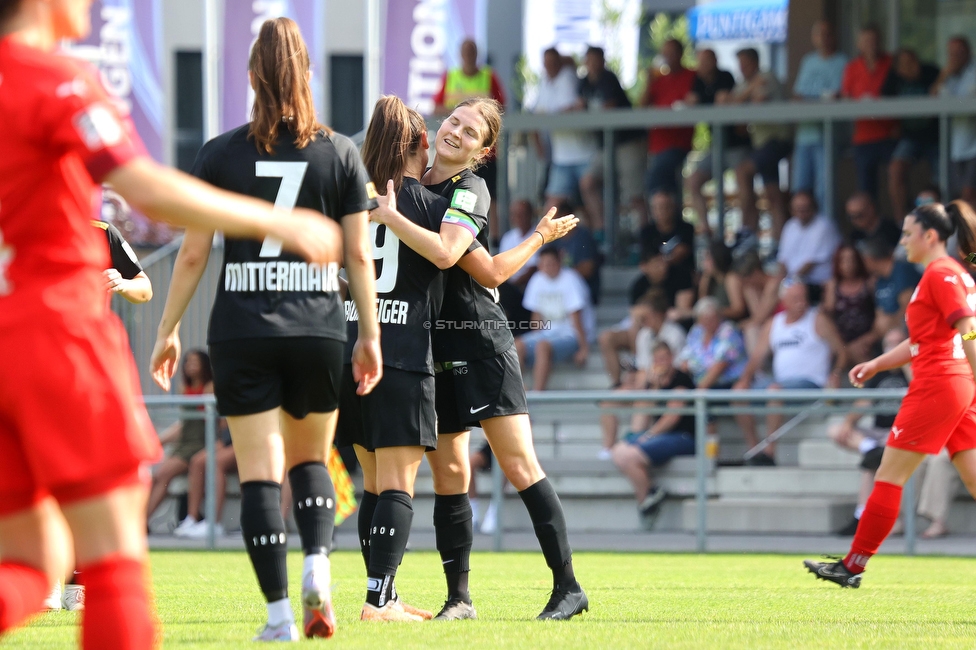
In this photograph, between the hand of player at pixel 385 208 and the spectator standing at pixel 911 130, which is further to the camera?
the spectator standing at pixel 911 130

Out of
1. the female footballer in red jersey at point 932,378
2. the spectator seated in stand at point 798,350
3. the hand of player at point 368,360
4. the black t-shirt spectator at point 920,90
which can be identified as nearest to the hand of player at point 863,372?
the female footballer in red jersey at point 932,378

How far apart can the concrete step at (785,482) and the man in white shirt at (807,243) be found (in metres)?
3.03

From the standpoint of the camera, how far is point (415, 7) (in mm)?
18578

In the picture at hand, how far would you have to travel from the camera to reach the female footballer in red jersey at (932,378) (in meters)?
6.97

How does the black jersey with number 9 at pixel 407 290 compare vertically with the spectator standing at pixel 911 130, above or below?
below

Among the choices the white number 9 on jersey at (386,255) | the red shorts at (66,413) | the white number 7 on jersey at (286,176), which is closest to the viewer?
the red shorts at (66,413)

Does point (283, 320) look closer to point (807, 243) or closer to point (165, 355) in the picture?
point (165, 355)

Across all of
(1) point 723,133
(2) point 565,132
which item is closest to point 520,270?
(2) point 565,132

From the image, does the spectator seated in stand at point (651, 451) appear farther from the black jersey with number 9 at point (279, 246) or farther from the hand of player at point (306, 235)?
the hand of player at point (306, 235)

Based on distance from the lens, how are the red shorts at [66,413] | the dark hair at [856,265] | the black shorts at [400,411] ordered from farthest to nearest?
the dark hair at [856,265] < the black shorts at [400,411] < the red shorts at [66,413]

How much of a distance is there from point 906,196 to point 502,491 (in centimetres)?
598

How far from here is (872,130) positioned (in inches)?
582

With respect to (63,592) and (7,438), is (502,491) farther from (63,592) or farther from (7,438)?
(7,438)

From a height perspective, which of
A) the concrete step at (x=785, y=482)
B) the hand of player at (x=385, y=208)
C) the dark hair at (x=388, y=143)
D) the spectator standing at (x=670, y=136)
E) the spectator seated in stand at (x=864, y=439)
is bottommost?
the concrete step at (x=785, y=482)
